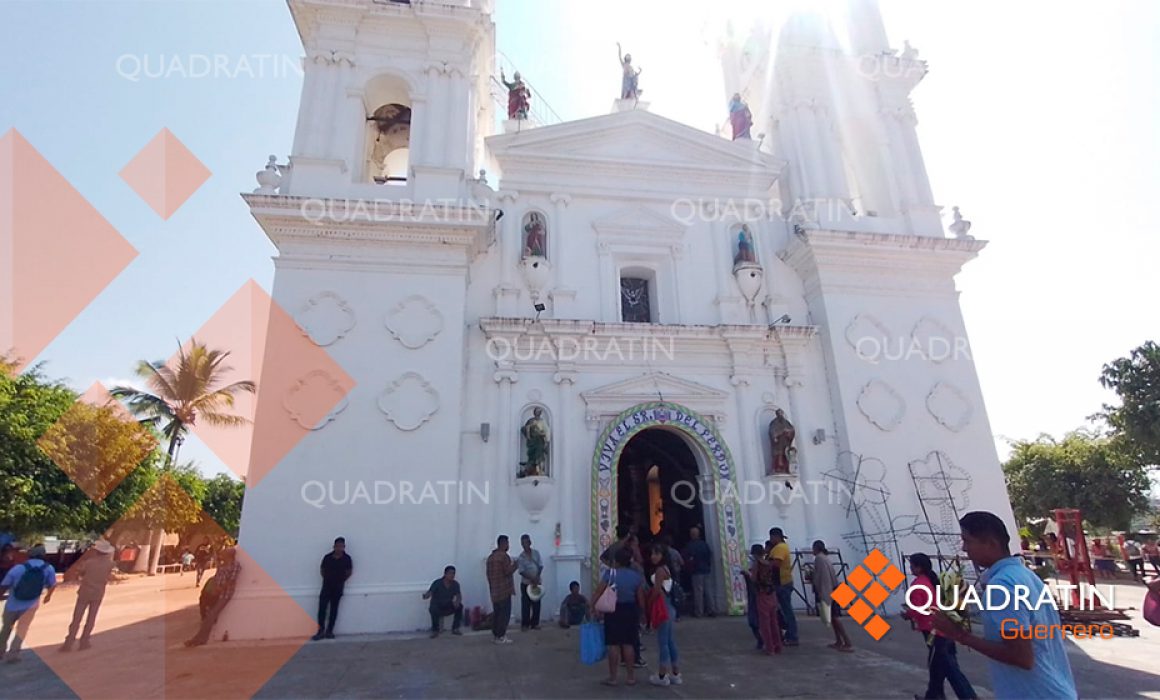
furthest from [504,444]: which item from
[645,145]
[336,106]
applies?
[336,106]

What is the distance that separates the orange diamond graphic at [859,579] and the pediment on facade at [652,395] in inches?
147

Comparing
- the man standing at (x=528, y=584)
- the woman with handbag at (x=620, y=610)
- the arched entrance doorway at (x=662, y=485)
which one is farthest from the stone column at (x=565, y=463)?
the woman with handbag at (x=620, y=610)

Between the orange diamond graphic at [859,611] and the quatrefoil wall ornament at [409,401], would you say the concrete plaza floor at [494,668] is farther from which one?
the quatrefoil wall ornament at [409,401]

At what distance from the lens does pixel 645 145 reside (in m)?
14.5

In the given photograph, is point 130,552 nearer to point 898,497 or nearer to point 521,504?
point 521,504

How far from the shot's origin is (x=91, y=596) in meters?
8.66

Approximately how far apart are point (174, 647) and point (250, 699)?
390cm

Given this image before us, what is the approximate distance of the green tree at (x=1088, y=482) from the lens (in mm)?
22984

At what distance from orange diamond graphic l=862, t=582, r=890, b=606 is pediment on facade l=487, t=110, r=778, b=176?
9.48 metres

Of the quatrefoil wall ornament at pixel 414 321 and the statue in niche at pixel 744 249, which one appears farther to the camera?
the statue in niche at pixel 744 249

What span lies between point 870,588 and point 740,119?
1156 cm

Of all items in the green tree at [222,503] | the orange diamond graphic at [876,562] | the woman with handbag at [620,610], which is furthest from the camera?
the green tree at [222,503]

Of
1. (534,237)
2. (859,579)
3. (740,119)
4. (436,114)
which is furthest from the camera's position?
(740,119)

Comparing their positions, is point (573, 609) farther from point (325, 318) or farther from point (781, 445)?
point (325, 318)
